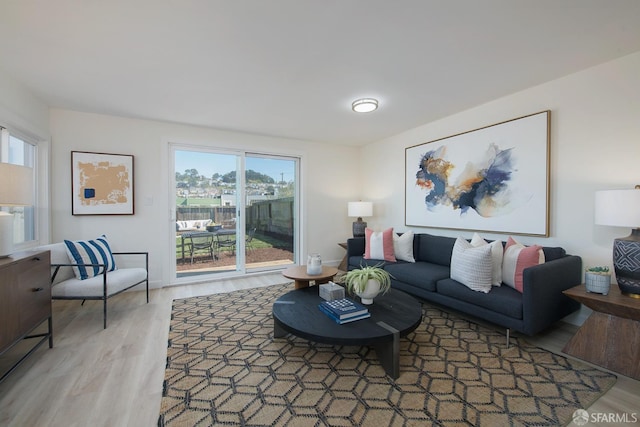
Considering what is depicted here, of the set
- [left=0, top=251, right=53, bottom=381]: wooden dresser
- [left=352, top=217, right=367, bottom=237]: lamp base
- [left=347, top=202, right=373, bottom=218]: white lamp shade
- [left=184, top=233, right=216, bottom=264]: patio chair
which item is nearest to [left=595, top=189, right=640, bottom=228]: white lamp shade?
[left=347, top=202, right=373, bottom=218]: white lamp shade

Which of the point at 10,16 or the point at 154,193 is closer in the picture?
the point at 10,16

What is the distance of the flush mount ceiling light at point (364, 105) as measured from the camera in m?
3.15

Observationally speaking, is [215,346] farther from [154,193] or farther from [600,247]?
[600,247]

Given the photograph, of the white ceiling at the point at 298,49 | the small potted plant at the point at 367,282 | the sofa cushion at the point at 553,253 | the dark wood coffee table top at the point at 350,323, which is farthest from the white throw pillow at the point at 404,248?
the white ceiling at the point at 298,49

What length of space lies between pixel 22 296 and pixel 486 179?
4.40m

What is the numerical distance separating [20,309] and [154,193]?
7.53ft

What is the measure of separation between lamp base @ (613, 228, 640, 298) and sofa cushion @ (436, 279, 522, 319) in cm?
65

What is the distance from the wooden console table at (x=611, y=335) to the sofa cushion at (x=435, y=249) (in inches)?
53.5

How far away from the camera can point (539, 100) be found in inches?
111

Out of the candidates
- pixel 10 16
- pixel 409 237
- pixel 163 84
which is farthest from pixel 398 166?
pixel 10 16

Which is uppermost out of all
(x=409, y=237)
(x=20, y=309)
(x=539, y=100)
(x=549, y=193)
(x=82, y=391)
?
(x=539, y=100)

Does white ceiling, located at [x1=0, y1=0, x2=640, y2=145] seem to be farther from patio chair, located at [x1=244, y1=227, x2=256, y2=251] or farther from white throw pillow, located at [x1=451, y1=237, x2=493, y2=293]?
patio chair, located at [x1=244, y1=227, x2=256, y2=251]

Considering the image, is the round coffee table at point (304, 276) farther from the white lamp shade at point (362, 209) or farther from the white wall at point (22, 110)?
the white wall at point (22, 110)

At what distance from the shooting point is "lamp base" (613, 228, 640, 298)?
1937mm
